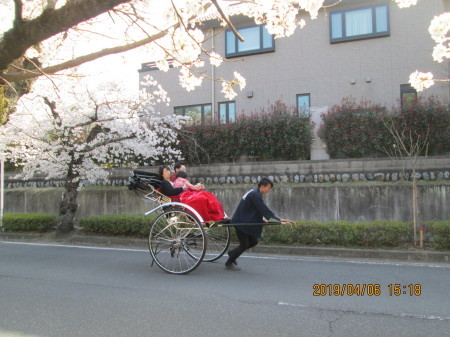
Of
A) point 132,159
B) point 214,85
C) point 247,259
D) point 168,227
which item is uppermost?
point 214,85

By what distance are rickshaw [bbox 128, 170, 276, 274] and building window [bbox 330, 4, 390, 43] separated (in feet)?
36.5

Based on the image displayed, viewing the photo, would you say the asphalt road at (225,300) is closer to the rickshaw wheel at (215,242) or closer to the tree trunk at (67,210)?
the rickshaw wheel at (215,242)

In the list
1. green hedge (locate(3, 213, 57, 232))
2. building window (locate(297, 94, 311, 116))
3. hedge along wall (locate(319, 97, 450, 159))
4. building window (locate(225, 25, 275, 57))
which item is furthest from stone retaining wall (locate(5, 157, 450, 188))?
building window (locate(225, 25, 275, 57))

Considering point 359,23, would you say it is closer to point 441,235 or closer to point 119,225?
point 441,235

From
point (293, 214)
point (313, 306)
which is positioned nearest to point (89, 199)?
point (293, 214)

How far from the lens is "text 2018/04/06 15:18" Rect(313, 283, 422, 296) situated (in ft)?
16.8

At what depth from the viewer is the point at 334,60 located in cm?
1454

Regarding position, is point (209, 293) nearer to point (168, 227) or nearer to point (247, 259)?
point (168, 227)

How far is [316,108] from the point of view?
14547 mm

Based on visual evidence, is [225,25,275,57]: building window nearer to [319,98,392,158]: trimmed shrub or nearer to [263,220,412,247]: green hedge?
[319,98,392,158]: trimmed shrub

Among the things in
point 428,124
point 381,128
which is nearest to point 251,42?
point 381,128

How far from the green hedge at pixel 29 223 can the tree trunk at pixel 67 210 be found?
96 centimetres

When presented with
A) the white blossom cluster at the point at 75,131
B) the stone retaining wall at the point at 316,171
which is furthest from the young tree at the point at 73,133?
the stone retaining wall at the point at 316,171

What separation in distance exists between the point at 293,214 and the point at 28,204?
1099 centimetres
